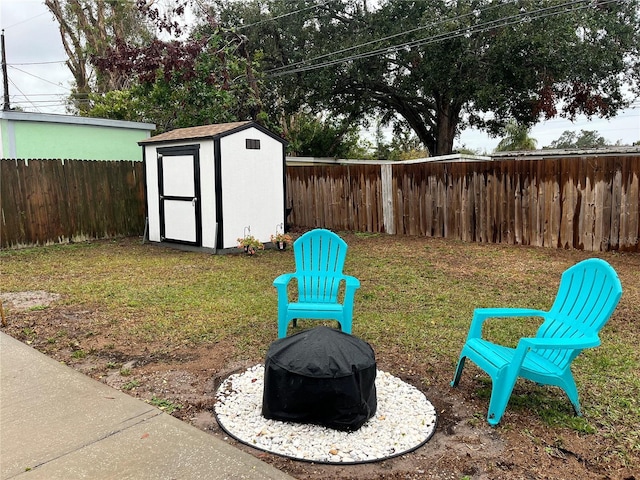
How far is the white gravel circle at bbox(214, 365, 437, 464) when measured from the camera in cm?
262

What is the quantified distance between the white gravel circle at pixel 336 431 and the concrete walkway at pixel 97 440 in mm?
188

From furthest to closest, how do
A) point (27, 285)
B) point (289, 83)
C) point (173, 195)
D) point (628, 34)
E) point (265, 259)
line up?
point (289, 83) → point (628, 34) → point (173, 195) → point (265, 259) → point (27, 285)

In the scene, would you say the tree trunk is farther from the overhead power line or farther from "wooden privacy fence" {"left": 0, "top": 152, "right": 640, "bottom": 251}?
"wooden privacy fence" {"left": 0, "top": 152, "right": 640, "bottom": 251}

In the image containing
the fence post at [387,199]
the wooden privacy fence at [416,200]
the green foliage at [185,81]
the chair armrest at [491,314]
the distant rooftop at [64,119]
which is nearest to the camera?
the chair armrest at [491,314]

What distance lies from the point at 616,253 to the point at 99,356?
7.55 m

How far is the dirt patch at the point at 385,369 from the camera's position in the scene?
248cm

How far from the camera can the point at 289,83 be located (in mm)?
17625

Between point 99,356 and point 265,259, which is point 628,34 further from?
point 99,356

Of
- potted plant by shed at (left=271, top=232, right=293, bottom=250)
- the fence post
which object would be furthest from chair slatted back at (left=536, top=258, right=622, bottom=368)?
the fence post

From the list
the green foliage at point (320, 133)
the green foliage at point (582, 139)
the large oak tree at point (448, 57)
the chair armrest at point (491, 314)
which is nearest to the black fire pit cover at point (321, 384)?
the chair armrest at point (491, 314)

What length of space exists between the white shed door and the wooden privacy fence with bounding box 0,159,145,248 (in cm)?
194

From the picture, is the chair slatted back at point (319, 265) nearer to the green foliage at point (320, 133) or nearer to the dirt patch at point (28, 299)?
the dirt patch at point (28, 299)

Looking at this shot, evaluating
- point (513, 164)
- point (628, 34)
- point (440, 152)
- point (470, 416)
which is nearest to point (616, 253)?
point (513, 164)

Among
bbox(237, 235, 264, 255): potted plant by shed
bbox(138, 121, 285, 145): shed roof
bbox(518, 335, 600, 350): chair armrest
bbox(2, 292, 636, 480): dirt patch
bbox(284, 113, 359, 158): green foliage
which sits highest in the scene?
bbox(284, 113, 359, 158): green foliage
